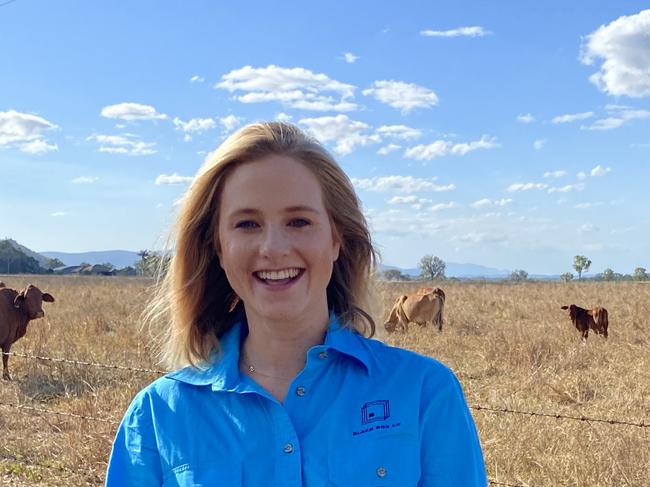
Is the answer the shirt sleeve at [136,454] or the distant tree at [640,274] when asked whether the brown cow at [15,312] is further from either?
the distant tree at [640,274]

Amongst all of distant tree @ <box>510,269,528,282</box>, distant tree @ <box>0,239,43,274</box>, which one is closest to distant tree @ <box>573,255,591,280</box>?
distant tree @ <box>510,269,528,282</box>

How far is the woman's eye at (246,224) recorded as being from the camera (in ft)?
6.46

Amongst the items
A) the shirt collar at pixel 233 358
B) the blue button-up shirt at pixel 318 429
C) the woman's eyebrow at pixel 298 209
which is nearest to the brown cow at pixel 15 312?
the shirt collar at pixel 233 358

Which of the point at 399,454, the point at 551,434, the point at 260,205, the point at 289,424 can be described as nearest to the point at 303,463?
the point at 289,424

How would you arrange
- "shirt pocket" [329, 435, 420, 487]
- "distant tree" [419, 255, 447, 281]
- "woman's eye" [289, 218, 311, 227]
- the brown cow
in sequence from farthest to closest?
1. "distant tree" [419, 255, 447, 281]
2. the brown cow
3. "woman's eye" [289, 218, 311, 227]
4. "shirt pocket" [329, 435, 420, 487]

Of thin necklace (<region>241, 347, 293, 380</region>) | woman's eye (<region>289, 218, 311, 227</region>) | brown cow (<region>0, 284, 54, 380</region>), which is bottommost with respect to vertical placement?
brown cow (<region>0, 284, 54, 380</region>)

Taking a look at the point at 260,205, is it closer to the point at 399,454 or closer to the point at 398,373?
the point at 398,373

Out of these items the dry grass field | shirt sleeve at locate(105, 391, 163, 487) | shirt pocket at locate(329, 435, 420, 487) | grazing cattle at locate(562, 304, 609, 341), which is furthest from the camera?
grazing cattle at locate(562, 304, 609, 341)

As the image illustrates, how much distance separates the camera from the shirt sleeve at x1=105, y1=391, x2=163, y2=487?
1.85 meters

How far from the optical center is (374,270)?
238 centimetres

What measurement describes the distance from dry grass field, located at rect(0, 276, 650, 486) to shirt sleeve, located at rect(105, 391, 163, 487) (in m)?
0.76

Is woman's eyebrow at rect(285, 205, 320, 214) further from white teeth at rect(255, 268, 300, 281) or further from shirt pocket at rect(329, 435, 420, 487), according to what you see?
shirt pocket at rect(329, 435, 420, 487)

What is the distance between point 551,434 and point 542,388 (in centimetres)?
229

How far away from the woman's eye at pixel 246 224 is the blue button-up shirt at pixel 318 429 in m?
0.36
